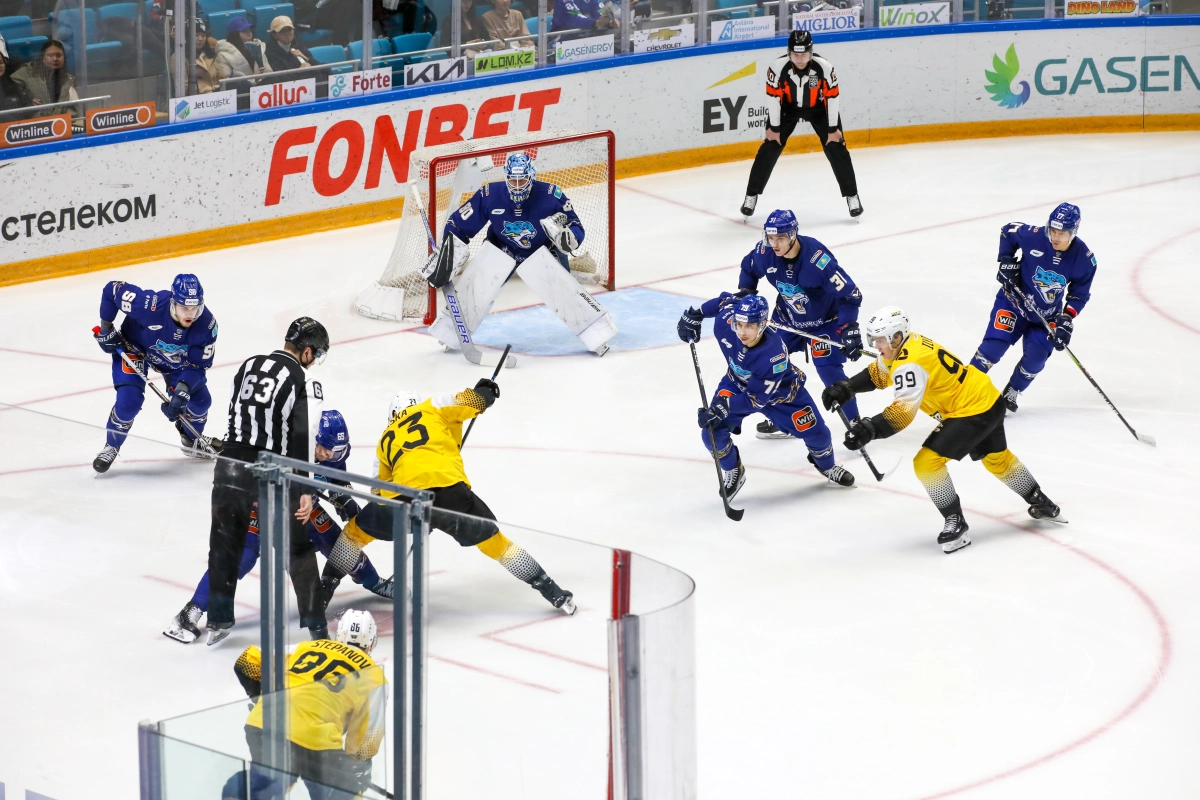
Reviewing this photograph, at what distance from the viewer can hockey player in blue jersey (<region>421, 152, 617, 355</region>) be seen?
9.60 meters

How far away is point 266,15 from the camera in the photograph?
38.4ft

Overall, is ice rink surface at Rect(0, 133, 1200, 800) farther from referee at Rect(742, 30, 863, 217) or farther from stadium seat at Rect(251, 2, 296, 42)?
stadium seat at Rect(251, 2, 296, 42)

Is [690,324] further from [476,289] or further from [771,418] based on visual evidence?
[476,289]

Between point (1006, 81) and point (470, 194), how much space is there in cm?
606

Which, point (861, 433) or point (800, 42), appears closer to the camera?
point (861, 433)

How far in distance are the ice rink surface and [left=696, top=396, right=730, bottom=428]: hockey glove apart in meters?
0.42

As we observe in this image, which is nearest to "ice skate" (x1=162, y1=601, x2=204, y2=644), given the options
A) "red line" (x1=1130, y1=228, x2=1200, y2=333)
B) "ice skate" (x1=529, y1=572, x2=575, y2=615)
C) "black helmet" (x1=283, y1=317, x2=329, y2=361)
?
"ice skate" (x1=529, y1=572, x2=575, y2=615)

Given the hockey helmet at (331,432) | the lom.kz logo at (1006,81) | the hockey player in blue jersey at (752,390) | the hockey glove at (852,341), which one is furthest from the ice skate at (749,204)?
the hockey helmet at (331,432)

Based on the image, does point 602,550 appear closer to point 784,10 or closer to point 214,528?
point 214,528

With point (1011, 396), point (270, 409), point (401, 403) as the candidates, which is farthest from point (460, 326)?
point (270, 409)

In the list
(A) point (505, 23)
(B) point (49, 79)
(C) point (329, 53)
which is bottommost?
(B) point (49, 79)

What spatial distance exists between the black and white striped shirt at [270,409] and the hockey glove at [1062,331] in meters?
3.88

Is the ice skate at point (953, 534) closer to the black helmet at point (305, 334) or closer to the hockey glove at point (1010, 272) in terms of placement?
the hockey glove at point (1010, 272)

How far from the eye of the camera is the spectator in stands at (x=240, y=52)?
11.5m
